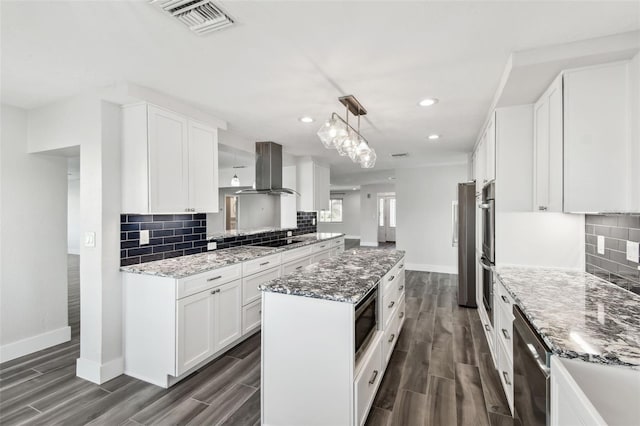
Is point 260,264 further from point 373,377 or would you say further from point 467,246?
point 467,246

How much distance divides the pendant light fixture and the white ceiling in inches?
4.3

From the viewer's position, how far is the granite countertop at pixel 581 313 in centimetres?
115

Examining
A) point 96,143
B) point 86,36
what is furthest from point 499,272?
point 96,143

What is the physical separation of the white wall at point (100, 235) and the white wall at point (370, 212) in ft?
30.9

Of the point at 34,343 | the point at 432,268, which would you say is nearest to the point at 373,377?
the point at 34,343

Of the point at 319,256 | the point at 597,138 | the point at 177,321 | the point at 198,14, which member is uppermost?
the point at 198,14

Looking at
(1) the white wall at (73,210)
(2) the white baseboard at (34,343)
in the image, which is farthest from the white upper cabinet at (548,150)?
(1) the white wall at (73,210)

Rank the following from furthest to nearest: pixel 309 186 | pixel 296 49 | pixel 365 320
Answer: pixel 309 186
pixel 365 320
pixel 296 49

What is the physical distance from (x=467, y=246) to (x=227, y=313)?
3314mm

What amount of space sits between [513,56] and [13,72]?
11.1ft

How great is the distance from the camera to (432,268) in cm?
656

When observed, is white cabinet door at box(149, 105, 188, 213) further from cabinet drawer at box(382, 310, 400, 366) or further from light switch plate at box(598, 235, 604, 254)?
light switch plate at box(598, 235, 604, 254)

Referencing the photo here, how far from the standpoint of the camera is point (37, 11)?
1.49m

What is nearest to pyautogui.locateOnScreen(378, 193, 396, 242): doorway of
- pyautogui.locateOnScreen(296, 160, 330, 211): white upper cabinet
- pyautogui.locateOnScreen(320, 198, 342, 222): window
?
pyautogui.locateOnScreen(320, 198, 342, 222): window
